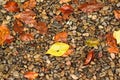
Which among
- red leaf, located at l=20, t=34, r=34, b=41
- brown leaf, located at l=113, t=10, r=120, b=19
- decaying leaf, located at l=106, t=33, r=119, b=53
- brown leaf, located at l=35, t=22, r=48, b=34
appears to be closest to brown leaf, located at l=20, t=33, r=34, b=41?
red leaf, located at l=20, t=34, r=34, b=41

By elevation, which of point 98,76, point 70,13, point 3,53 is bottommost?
point 98,76

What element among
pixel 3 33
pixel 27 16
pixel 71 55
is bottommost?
pixel 71 55

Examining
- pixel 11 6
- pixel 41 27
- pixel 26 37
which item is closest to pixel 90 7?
pixel 41 27

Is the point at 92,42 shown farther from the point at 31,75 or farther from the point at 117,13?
the point at 31,75

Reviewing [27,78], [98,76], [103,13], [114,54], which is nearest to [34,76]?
[27,78]

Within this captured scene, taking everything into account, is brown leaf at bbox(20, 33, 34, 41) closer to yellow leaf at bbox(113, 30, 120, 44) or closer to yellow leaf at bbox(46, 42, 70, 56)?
yellow leaf at bbox(46, 42, 70, 56)

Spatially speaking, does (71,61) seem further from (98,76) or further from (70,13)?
(70,13)

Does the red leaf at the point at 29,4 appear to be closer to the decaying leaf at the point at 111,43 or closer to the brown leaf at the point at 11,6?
the brown leaf at the point at 11,6
